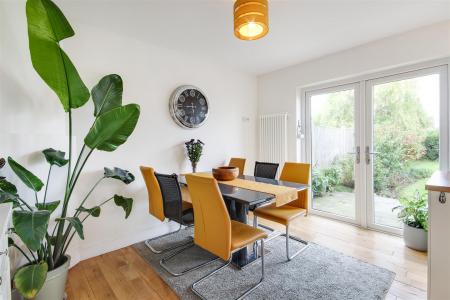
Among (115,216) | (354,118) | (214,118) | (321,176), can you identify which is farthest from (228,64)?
(115,216)

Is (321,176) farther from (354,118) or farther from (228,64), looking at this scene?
(228,64)

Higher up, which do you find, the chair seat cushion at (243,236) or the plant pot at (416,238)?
the chair seat cushion at (243,236)

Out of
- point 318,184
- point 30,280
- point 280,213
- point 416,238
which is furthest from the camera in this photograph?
point 318,184

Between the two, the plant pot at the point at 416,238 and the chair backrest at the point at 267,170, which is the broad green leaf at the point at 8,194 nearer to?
the chair backrest at the point at 267,170

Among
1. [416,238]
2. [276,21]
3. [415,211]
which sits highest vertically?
[276,21]

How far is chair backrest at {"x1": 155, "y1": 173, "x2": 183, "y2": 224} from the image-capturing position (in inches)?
79.3

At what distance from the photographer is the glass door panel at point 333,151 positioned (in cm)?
320

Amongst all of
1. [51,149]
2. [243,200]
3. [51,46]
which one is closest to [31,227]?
[51,149]

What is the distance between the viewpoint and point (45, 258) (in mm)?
1622

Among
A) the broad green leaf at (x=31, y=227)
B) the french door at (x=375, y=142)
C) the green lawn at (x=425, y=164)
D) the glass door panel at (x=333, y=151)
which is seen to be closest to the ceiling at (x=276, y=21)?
the french door at (x=375, y=142)

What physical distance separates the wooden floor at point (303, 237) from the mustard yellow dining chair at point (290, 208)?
521 mm

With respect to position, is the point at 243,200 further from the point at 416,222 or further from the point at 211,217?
the point at 416,222

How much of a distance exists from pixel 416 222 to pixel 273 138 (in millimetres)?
2181

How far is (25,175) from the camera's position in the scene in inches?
60.8
